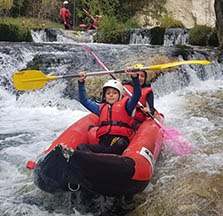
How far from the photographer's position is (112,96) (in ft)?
9.28

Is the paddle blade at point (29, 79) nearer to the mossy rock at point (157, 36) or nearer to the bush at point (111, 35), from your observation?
the bush at point (111, 35)

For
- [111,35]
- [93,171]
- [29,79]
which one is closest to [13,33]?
[111,35]

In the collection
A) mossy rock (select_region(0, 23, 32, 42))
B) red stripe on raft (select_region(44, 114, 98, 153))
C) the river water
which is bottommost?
the river water

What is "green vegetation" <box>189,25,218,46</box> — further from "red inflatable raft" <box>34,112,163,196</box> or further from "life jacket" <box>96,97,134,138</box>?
"red inflatable raft" <box>34,112,163,196</box>

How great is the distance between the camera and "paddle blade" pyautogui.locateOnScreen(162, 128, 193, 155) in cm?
321

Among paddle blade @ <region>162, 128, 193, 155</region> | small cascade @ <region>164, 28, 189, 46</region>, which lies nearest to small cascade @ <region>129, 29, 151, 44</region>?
small cascade @ <region>164, 28, 189, 46</region>

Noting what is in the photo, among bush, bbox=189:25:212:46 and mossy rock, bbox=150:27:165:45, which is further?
mossy rock, bbox=150:27:165:45

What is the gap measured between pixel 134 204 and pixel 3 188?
3.94 ft

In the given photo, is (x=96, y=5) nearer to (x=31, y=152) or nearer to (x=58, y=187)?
(x=31, y=152)

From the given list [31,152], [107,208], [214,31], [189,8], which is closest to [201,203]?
[107,208]

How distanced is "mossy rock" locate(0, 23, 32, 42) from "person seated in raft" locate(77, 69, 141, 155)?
7537mm

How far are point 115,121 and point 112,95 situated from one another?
1.05ft

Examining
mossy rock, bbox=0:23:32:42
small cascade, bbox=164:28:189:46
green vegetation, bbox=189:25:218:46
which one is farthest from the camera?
small cascade, bbox=164:28:189:46

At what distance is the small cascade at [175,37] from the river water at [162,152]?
4.52 m
